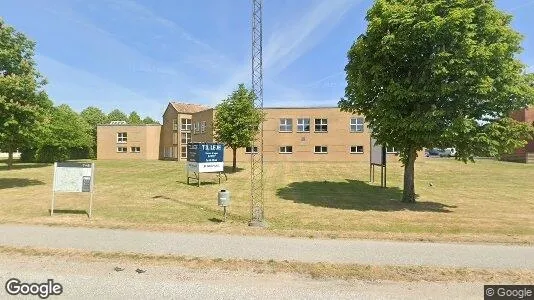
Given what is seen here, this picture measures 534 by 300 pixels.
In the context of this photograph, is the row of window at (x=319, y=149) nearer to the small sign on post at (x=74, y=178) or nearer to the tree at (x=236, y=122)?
the tree at (x=236, y=122)

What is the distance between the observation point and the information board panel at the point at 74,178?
1236 cm

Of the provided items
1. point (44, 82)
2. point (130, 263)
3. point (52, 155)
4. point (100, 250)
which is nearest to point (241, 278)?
point (130, 263)

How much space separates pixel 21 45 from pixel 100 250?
1629 centimetres

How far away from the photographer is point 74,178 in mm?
12469

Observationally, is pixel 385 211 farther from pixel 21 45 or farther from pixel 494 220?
pixel 21 45

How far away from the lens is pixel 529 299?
5613 mm

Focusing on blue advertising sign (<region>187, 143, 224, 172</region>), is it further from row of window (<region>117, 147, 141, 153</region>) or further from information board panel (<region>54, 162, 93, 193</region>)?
A: row of window (<region>117, 147, 141, 153</region>)

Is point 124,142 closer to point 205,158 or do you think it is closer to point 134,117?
point 205,158

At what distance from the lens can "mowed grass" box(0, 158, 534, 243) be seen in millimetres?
10312

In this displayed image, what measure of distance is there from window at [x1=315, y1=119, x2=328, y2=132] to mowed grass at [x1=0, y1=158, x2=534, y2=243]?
18.0 m

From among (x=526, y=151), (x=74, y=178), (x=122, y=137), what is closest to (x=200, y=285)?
(x=74, y=178)

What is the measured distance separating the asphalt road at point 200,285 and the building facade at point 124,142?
165ft

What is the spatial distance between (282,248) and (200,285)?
2596 millimetres

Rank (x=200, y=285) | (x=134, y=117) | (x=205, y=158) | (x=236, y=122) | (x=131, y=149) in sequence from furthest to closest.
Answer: (x=134, y=117) < (x=131, y=149) < (x=236, y=122) < (x=205, y=158) < (x=200, y=285)
